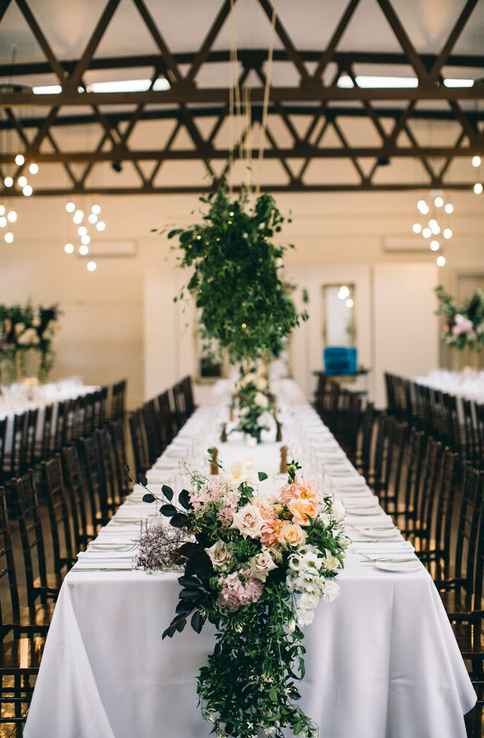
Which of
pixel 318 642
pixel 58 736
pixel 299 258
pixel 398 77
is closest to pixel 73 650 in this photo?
pixel 58 736

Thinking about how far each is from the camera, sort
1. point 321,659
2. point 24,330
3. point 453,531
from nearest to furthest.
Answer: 1. point 321,659
2. point 453,531
3. point 24,330

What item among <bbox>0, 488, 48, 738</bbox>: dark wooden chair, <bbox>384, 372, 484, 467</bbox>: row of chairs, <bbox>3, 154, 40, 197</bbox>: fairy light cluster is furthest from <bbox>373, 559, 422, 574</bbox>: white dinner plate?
<bbox>3, 154, 40, 197</bbox>: fairy light cluster

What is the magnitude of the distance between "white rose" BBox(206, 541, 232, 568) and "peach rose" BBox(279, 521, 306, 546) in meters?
0.17

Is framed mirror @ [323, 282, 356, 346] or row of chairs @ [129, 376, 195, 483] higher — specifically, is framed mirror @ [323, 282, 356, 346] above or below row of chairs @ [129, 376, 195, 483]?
above

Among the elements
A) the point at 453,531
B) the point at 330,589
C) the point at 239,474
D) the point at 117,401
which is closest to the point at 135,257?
the point at 117,401

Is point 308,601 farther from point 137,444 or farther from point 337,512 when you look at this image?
point 137,444

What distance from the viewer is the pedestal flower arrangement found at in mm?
2645

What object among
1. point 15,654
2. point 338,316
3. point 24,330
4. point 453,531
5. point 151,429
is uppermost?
point 338,316

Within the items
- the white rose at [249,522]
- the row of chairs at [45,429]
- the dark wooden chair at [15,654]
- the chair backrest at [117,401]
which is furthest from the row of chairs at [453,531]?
the chair backrest at [117,401]

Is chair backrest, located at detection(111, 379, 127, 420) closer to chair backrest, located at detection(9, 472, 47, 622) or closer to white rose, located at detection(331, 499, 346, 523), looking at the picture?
chair backrest, located at detection(9, 472, 47, 622)

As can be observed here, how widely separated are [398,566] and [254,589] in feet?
2.27

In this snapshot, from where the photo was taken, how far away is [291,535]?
267cm

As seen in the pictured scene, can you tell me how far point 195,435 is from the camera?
6.65m

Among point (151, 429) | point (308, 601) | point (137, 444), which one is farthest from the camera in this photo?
point (151, 429)
